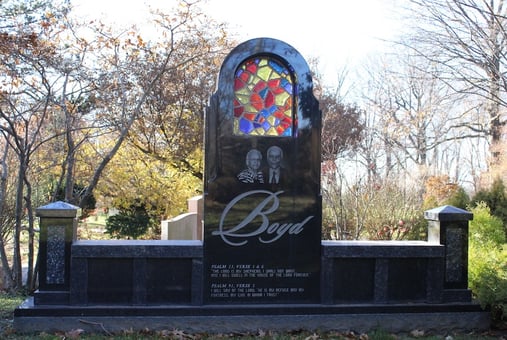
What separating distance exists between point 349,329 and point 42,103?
766cm

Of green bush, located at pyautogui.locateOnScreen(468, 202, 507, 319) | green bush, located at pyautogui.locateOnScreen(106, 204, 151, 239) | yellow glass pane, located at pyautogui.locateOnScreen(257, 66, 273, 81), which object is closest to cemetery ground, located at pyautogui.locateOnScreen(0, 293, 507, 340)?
green bush, located at pyautogui.locateOnScreen(468, 202, 507, 319)

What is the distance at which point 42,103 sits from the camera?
10.8 m

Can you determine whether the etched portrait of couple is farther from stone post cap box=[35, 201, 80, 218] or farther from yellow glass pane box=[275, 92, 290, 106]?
stone post cap box=[35, 201, 80, 218]

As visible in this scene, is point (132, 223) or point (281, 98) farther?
point (132, 223)

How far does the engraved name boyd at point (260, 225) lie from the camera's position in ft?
21.8

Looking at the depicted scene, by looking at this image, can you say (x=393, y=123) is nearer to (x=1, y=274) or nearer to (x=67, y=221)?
(x=1, y=274)

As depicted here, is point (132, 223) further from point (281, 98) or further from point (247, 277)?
point (281, 98)

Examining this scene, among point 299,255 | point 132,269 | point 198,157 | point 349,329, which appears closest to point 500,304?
point 349,329

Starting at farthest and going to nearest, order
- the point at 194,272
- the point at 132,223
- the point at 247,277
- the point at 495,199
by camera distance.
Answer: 1. the point at 132,223
2. the point at 495,199
3. the point at 247,277
4. the point at 194,272

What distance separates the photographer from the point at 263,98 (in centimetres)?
680

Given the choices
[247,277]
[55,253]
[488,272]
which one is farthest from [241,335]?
[488,272]

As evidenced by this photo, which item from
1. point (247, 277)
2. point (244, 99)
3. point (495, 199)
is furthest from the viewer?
point (495, 199)

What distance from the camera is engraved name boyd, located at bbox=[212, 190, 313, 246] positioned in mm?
6648

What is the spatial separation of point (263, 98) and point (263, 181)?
1.06 m
